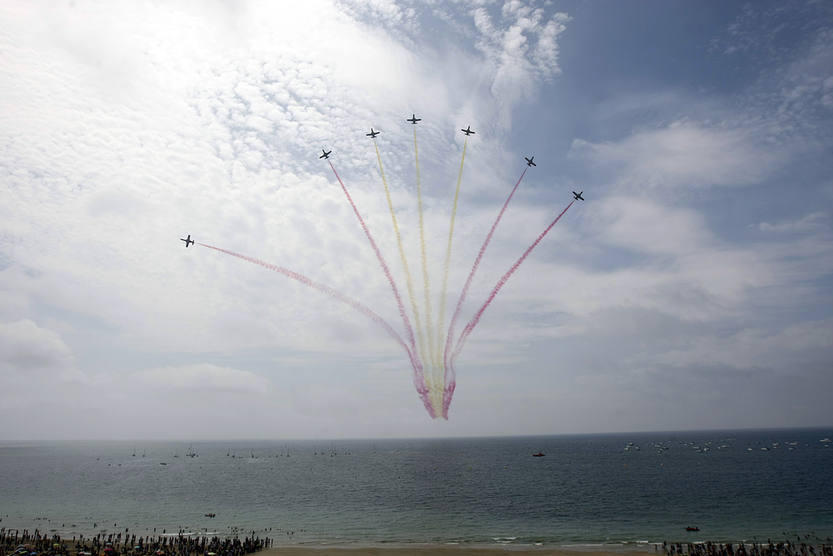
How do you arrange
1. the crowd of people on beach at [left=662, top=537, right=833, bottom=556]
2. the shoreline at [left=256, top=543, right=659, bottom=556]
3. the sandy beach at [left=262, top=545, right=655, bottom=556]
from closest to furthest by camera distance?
the crowd of people on beach at [left=662, top=537, right=833, bottom=556] < the sandy beach at [left=262, top=545, right=655, bottom=556] < the shoreline at [left=256, top=543, right=659, bottom=556]

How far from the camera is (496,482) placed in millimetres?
113562

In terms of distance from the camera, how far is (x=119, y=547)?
53.1 m

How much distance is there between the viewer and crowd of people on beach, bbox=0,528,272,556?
48812 mm

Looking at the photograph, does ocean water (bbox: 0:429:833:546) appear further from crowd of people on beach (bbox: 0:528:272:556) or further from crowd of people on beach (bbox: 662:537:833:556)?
crowd of people on beach (bbox: 0:528:272:556)

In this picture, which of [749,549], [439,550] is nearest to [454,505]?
[439,550]

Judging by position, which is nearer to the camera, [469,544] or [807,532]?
[469,544]

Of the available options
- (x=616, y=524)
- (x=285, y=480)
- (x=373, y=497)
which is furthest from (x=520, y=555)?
(x=285, y=480)

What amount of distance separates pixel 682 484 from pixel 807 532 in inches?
1745

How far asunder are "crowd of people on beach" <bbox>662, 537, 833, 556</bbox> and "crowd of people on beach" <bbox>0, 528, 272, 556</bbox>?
45.1 metres

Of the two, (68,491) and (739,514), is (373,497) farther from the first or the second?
(68,491)

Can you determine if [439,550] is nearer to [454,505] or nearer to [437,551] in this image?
[437,551]

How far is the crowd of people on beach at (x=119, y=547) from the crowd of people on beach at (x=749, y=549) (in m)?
45.1

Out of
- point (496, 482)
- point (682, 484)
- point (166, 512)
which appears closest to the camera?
point (166, 512)

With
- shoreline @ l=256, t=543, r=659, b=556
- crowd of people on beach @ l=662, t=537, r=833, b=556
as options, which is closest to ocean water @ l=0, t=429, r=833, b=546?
shoreline @ l=256, t=543, r=659, b=556
